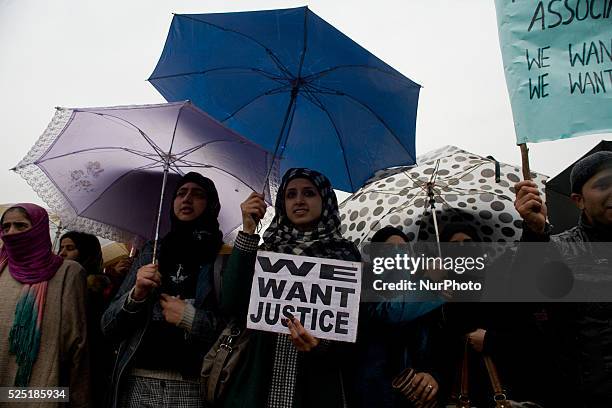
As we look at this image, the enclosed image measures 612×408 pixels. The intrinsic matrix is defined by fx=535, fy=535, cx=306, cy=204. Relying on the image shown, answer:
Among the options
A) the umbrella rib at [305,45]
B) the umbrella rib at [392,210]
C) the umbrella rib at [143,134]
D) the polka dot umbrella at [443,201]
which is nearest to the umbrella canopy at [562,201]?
the polka dot umbrella at [443,201]

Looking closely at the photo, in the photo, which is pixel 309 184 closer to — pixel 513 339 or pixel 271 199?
pixel 271 199

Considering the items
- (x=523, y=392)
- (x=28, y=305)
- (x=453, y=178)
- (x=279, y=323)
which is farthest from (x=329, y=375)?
(x=453, y=178)

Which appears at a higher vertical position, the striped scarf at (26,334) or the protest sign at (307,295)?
the protest sign at (307,295)

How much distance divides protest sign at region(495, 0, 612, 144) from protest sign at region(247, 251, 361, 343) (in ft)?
4.03

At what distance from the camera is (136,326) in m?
3.24

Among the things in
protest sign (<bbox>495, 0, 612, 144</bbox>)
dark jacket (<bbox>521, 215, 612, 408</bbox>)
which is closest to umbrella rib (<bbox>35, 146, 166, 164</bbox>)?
protest sign (<bbox>495, 0, 612, 144</bbox>)

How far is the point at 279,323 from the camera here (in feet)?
9.52

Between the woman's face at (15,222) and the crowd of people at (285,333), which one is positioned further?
the woman's face at (15,222)

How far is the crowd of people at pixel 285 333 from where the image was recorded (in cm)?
284

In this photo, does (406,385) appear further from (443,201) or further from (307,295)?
(443,201)

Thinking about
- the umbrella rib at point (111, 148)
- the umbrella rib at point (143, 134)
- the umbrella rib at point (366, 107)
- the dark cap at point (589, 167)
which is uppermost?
the umbrella rib at point (366, 107)

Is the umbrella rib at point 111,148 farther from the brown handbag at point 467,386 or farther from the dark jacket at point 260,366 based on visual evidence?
the brown handbag at point 467,386

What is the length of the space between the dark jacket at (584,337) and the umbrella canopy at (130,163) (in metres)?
2.02

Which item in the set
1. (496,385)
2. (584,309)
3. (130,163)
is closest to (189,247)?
(130,163)
